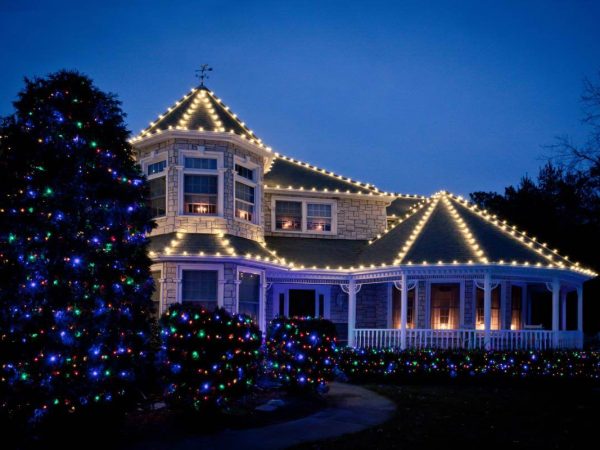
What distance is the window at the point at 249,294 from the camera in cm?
1884

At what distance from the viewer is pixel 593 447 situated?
32.9 ft

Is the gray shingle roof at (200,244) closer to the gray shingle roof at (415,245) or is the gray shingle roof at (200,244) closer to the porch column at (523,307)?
the gray shingle roof at (415,245)

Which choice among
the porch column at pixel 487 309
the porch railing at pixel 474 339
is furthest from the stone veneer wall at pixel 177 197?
the porch column at pixel 487 309

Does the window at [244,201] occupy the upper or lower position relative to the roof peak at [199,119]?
lower

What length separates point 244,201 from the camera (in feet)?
65.5

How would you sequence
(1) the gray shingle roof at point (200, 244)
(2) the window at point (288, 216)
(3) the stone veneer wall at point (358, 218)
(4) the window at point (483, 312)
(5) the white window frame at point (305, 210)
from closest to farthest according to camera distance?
(1) the gray shingle roof at point (200, 244) < (4) the window at point (483, 312) < (5) the white window frame at point (305, 210) < (2) the window at point (288, 216) < (3) the stone veneer wall at point (358, 218)

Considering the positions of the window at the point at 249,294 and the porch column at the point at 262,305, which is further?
the porch column at the point at 262,305

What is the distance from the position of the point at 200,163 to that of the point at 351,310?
6.96 metres

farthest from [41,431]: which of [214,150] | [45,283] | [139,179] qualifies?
[214,150]

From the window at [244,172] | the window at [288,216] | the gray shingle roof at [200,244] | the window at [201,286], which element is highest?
the window at [244,172]

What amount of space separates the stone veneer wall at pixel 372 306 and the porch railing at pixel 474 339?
1.66 m

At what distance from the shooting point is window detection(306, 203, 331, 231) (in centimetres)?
2316

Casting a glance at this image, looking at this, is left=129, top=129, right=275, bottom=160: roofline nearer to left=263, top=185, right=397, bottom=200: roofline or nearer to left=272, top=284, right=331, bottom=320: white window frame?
left=263, top=185, right=397, bottom=200: roofline

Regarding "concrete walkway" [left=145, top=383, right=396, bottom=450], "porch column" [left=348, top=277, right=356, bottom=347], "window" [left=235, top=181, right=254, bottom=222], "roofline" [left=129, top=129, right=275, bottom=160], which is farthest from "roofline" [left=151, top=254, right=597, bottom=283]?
"concrete walkway" [left=145, top=383, right=396, bottom=450]
